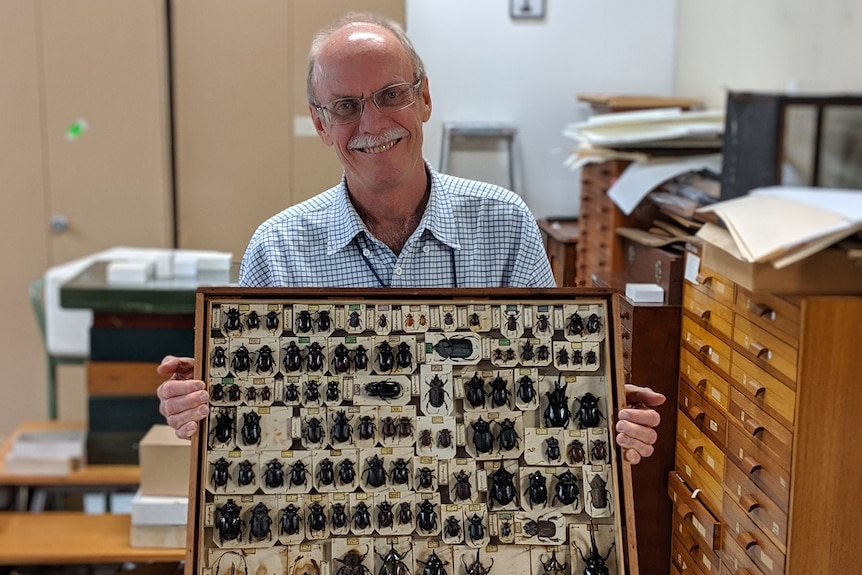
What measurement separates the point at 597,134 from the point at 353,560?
199cm

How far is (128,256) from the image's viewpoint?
10.8ft

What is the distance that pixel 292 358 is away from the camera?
146 centimetres

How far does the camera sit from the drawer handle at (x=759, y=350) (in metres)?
1.58

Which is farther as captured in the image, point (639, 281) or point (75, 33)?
point (75, 33)

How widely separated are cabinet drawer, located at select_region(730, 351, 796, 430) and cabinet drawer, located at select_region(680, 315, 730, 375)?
38 millimetres

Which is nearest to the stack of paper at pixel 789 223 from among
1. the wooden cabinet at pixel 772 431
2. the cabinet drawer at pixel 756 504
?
the wooden cabinet at pixel 772 431

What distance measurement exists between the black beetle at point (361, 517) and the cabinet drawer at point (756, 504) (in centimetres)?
66

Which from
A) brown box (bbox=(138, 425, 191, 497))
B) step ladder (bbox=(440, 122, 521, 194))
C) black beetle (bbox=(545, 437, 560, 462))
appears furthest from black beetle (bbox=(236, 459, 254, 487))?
brown box (bbox=(138, 425, 191, 497))

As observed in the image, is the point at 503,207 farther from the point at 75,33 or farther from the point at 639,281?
the point at 75,33

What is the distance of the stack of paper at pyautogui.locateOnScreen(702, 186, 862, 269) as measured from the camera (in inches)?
55.8

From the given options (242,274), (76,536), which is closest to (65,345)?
(76,536)

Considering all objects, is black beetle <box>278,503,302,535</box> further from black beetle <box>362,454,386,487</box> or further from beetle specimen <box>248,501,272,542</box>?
black beetle <box>362,454,386,487</box>

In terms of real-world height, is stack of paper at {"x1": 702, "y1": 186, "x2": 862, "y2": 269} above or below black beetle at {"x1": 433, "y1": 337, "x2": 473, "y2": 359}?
above

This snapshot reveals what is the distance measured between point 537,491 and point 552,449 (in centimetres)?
7
